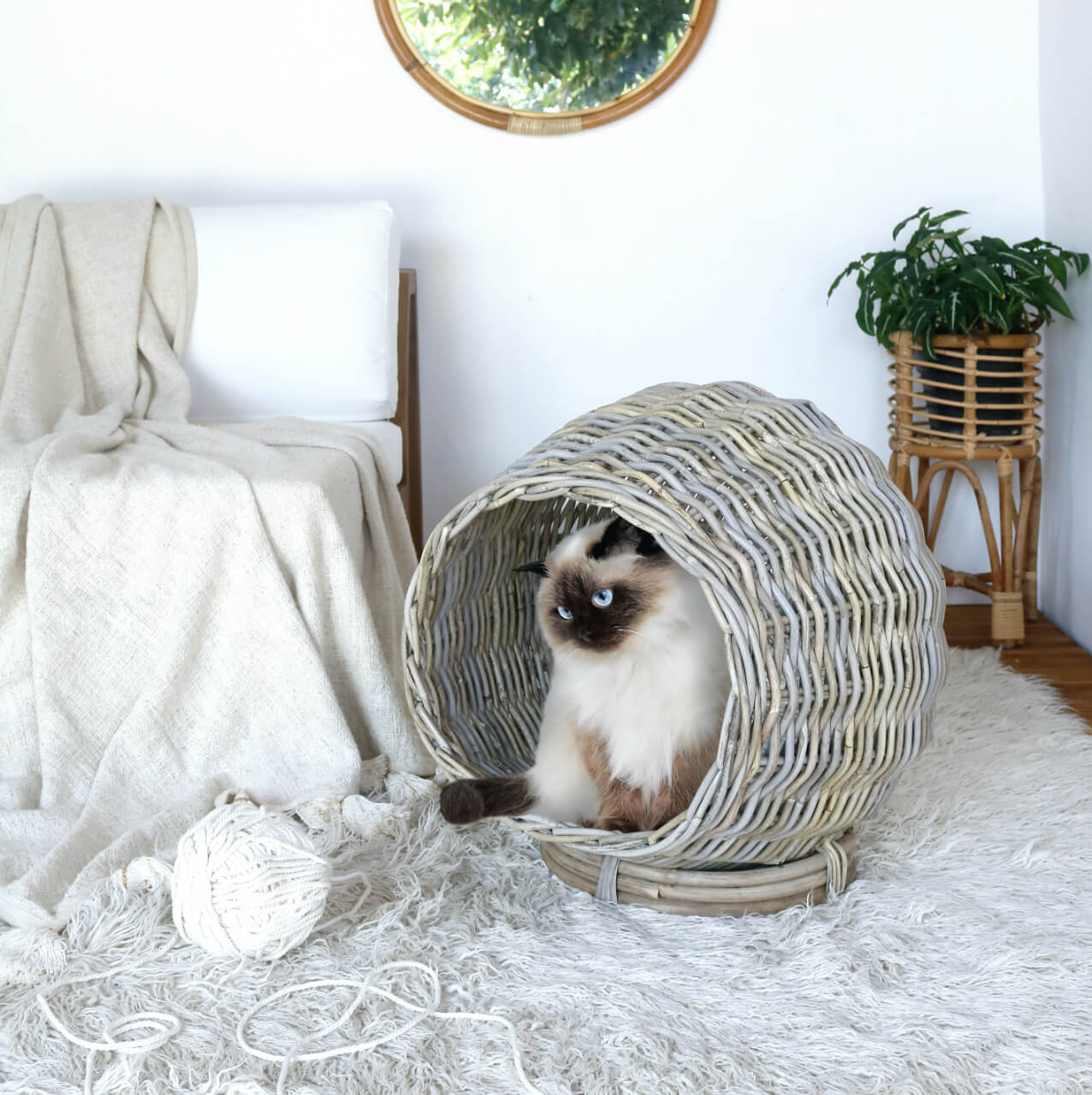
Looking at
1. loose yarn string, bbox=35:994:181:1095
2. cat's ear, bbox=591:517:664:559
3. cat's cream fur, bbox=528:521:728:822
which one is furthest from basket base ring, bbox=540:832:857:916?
loose yarn string, bbox=35:994:181:1095

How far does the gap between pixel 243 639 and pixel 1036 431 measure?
1711mm

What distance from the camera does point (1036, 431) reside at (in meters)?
2.39

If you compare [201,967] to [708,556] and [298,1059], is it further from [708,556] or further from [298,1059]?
[708,556]

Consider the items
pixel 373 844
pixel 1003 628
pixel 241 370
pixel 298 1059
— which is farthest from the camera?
pixel 1003 628

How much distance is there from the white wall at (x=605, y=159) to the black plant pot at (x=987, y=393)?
0.29 meters

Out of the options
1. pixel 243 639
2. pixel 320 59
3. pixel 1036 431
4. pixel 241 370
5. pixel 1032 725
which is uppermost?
pixel 320 59

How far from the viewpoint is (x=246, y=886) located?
1.16 metres

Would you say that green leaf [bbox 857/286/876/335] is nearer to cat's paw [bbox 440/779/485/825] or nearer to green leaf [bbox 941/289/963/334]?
green leaf [bbox 941/289/963/334]

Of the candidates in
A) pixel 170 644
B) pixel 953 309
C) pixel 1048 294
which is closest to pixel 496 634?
pixel 170 644

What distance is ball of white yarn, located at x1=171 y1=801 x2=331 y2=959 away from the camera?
1.16m

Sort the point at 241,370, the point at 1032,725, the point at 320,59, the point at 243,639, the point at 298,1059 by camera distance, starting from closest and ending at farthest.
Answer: the point at 298,1059 < the point at 243,639 < the point at 1032,725 < the point at 241,370 < the point at 320,59

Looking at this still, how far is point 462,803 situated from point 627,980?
0.25 meters

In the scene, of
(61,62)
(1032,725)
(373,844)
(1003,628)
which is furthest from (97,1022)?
(61,62)

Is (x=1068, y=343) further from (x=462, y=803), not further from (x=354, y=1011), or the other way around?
(x=354, y=1011)
